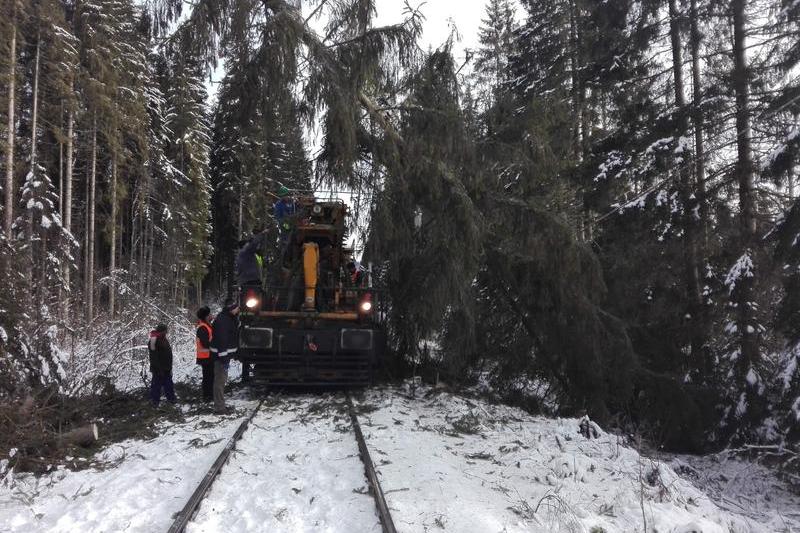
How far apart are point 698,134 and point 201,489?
1079 cm

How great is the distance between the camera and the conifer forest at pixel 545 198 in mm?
8562

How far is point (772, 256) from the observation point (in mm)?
8766

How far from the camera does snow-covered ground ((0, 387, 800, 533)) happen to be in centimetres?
450

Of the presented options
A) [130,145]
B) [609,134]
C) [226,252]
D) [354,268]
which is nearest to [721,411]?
[609,134]

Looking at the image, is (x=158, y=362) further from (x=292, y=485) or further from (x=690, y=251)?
(x=690, y=251)

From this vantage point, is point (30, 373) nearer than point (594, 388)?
Yes

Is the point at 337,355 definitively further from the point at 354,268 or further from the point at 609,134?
the point at 609,134

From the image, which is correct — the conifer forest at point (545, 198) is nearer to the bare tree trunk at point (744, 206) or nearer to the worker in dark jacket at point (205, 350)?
the bare tree trunk at point (744, 206)

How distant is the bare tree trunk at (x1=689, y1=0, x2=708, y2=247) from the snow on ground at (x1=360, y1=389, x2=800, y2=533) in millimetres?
4943

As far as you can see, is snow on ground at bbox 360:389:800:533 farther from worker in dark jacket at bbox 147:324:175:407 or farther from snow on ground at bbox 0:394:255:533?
worker in dark jacket at bbox 147:324:175:407

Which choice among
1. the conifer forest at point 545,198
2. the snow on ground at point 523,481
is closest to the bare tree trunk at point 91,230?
the conifer forest at point 545,198

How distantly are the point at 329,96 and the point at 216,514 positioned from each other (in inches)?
244

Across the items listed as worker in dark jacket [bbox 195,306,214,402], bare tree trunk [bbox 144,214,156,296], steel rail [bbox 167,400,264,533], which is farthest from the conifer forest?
bare tree trunk [bbox 144,214,156,296]

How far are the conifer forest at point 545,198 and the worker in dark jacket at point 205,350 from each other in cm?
154
